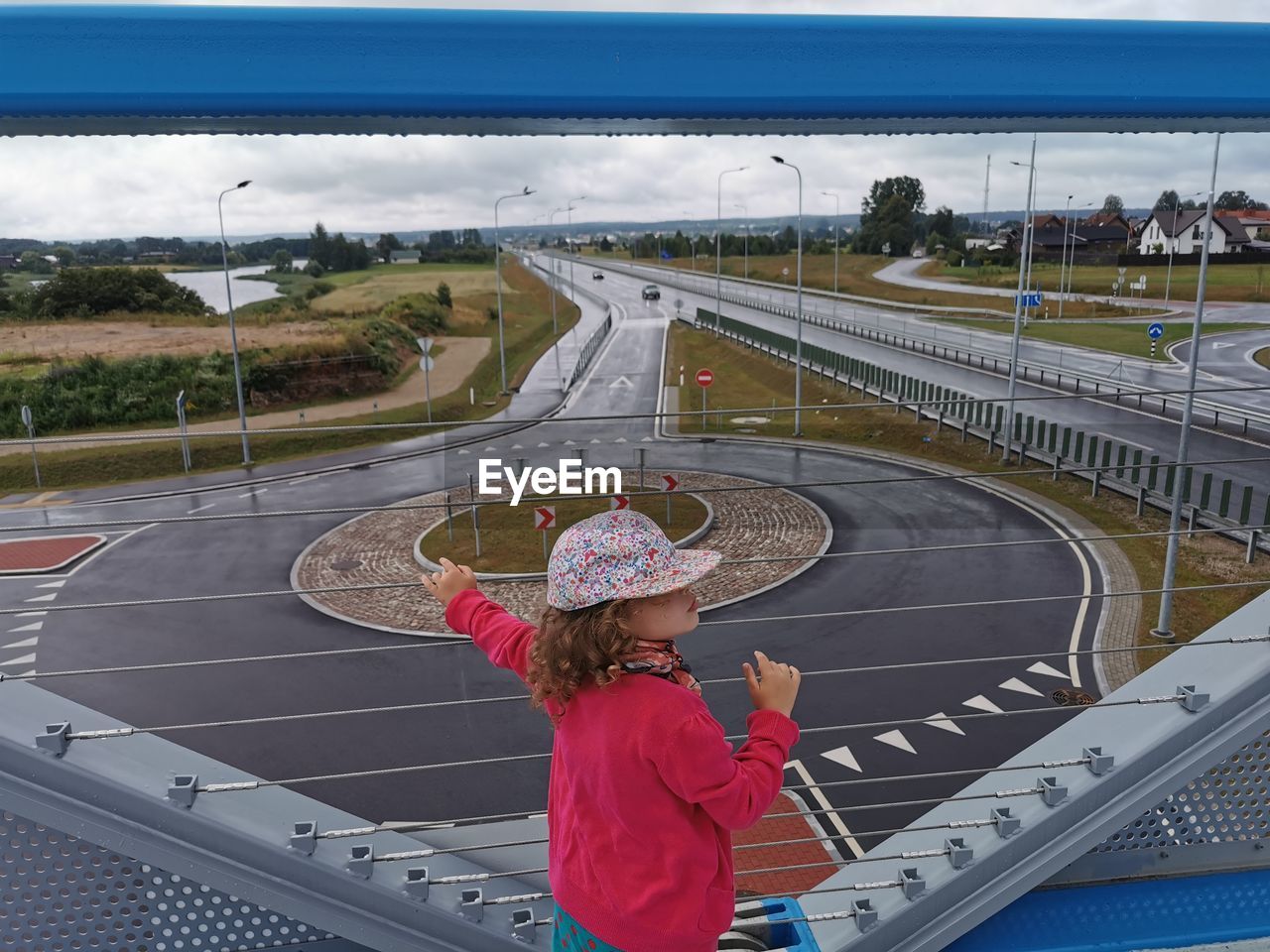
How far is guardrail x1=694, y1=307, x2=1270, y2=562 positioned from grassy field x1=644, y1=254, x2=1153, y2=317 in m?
1.54

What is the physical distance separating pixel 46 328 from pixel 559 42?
27.7 ft

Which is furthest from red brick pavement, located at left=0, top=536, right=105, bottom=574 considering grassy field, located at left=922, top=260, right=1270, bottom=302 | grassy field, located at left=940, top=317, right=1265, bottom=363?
grassy field, located at left=940, top=317, right=1265, bottom=363

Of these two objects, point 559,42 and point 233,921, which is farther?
point 233,921

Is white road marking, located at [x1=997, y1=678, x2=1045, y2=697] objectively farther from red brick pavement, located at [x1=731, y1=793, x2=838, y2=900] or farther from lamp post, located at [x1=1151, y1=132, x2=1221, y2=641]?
red brick pavement, located at [x1=731, y1=793, x2=838, y2=900]

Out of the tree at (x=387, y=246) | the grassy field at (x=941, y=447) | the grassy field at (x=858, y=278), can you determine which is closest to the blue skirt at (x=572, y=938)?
the grassy field at (x=941, y=447)

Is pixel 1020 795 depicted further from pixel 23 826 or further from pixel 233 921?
pixel 23 826

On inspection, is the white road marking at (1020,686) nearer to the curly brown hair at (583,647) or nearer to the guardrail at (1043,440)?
the guardrail at (1043,440)

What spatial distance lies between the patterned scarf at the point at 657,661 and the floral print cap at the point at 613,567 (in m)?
0.08

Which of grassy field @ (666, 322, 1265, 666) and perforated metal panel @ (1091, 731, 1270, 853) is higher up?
perforated metal panel @ (1091, 731, 1270, 853)

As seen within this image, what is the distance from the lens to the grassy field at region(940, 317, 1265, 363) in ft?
52.5

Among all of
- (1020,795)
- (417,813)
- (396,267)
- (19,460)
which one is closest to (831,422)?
(396,267)

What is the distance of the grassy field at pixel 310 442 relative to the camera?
14922mm

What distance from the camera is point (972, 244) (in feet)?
22.2

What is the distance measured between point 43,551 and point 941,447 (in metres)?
17.0
